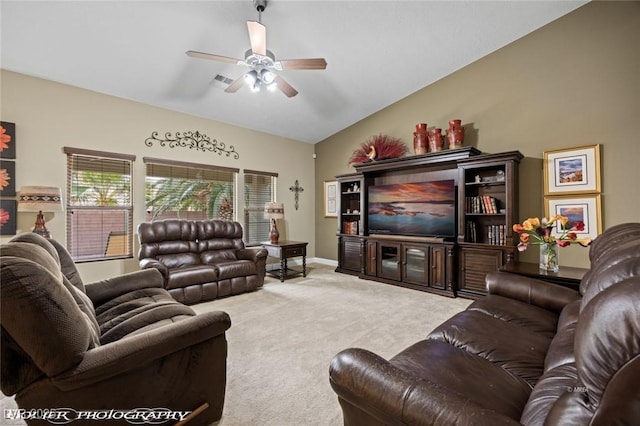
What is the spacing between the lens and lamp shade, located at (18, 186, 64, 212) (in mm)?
3086

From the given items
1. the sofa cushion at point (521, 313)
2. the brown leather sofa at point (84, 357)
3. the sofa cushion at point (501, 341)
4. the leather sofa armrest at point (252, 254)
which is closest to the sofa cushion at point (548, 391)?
the sofa cushion at point (501, 341)

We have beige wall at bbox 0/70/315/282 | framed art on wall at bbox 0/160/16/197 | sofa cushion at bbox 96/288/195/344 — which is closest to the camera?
sofa cushion at bbox 96/288/195/344

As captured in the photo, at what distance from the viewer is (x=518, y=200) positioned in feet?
12.5

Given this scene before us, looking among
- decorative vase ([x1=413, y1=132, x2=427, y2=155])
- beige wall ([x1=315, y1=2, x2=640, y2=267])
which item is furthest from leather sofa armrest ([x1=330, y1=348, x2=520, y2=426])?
decorative vase ([x1=413, y1=132, x2=427, y2=155])

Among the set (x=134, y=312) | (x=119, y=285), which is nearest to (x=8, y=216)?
(x=119, y=285)

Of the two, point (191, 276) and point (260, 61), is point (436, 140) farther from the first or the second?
point (191, 276)

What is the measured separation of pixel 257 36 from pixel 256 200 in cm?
351

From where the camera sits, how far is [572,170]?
3377mm

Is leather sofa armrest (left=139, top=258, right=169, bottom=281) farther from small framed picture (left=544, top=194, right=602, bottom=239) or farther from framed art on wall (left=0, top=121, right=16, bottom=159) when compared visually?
small framed picture (left=544, top=194, right=602, bottom=239)

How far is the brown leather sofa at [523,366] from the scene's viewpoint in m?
0.60

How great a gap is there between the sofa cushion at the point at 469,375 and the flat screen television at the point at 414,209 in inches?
120

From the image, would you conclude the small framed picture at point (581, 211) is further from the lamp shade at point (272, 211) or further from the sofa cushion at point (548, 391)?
the lamp shade at point (272, 211)

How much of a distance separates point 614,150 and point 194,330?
4.51 m

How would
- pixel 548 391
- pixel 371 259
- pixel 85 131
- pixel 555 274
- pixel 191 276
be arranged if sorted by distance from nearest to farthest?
pixel 548 391 < pixel 555 274 < pixel 191 276 < pixel 85 131 < pixel 371 259
